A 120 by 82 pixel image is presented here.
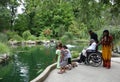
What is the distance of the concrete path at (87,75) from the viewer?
11648 mm

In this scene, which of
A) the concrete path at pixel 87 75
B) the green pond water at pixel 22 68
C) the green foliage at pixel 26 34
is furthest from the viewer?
the green foliage at pixel 26 34

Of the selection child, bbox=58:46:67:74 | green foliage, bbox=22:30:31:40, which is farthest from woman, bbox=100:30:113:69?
green foliage, bbox=22:30:31:40

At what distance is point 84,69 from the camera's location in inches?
558

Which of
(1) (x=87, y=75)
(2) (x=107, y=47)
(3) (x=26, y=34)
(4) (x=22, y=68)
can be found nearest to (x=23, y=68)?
(4) (x=22, y=68)

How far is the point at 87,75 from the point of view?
1256cm

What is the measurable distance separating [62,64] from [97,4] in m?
3.00

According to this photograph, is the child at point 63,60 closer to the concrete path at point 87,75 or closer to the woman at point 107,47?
the concrete path at point 87,75

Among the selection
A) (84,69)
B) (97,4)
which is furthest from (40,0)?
(84,69)

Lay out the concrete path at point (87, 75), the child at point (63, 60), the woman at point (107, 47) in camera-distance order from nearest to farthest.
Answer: the concrete path at point (87, 75) → the child at point (63, 60) → the woman at point (107, 47)

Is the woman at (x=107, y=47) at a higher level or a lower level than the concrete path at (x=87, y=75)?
higher

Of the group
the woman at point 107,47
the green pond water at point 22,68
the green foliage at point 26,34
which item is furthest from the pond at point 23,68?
the green foliage at point 26,34

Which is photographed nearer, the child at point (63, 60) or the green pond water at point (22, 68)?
the child at point (63, 60)

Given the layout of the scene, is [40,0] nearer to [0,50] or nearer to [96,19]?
[96,19]

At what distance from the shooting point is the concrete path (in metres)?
11.6
